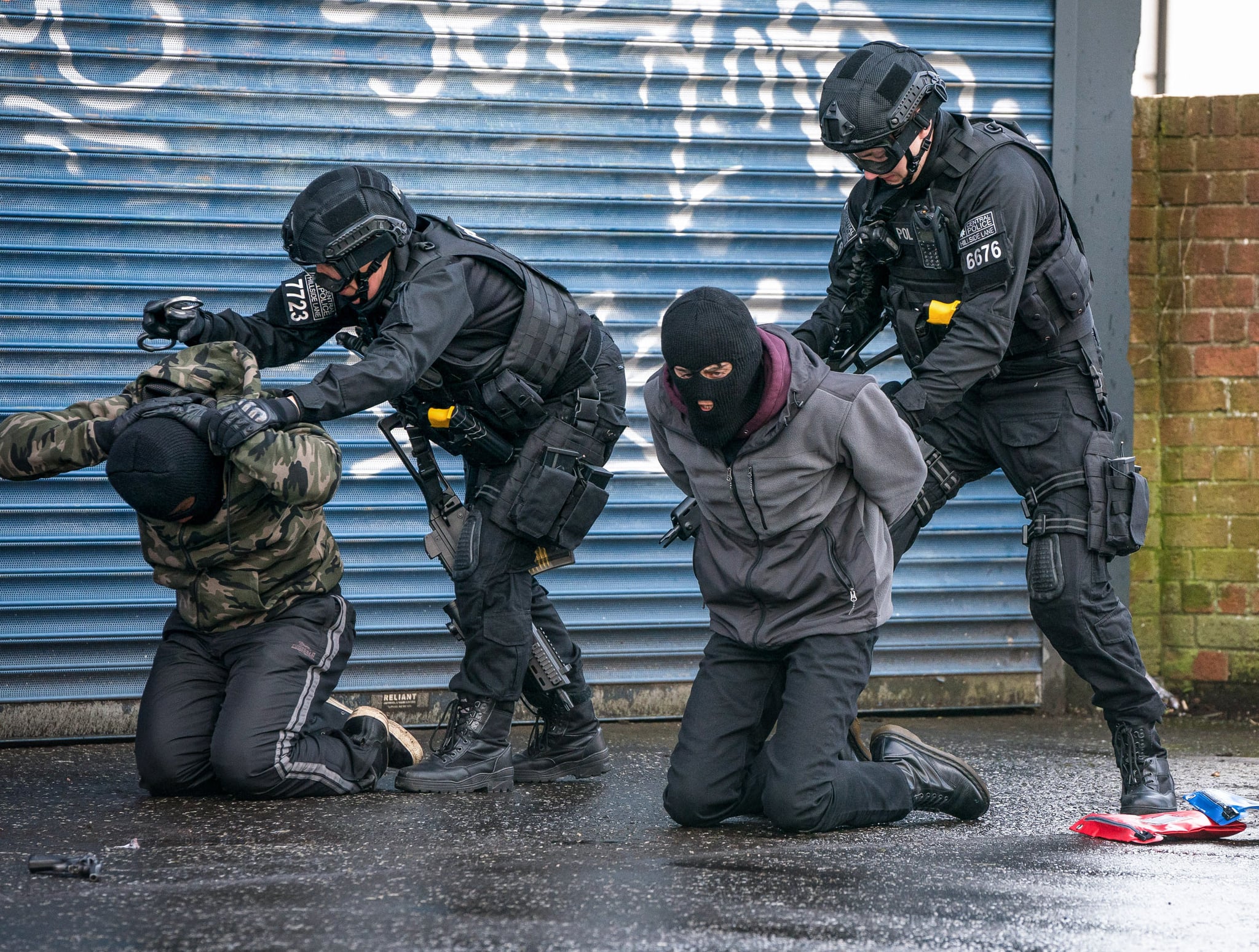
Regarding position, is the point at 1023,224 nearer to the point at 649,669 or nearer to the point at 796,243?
the point at 796,243

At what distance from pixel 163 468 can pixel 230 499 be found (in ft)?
0.75

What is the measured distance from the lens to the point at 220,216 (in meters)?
4.89

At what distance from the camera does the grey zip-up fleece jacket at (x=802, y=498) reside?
3.29 meters

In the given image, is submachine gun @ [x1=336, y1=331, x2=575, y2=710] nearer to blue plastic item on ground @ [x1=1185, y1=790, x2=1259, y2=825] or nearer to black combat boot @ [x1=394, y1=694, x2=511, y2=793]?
black combat boot @ [x1=394, y1=694, x2=511, y2=793]

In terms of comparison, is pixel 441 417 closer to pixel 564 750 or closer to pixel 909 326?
pixel 564 750

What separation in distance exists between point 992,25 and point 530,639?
3163 millimetres

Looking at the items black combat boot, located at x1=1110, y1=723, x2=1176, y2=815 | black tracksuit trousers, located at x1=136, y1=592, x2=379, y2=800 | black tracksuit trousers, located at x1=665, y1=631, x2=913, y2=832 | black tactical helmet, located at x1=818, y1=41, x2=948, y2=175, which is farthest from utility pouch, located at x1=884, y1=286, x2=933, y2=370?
black tracksuit trousers, located at x1=136, y1=592, x2=379, y2=800

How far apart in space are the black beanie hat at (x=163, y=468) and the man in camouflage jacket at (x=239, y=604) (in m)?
0.04

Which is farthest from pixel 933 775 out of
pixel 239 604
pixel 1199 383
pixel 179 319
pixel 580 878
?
pixel 1199 383

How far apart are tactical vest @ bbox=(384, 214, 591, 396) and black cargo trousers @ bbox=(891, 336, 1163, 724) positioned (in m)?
1.08

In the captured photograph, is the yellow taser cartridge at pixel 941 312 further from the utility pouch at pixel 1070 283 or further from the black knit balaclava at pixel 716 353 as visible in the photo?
the black knit balaclava at pixel 716 353

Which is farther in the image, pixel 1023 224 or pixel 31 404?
pixel 31 404

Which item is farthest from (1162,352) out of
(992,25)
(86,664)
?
(86,664)

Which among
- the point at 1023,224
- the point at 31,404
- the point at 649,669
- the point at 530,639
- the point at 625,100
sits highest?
the point at 625,100
